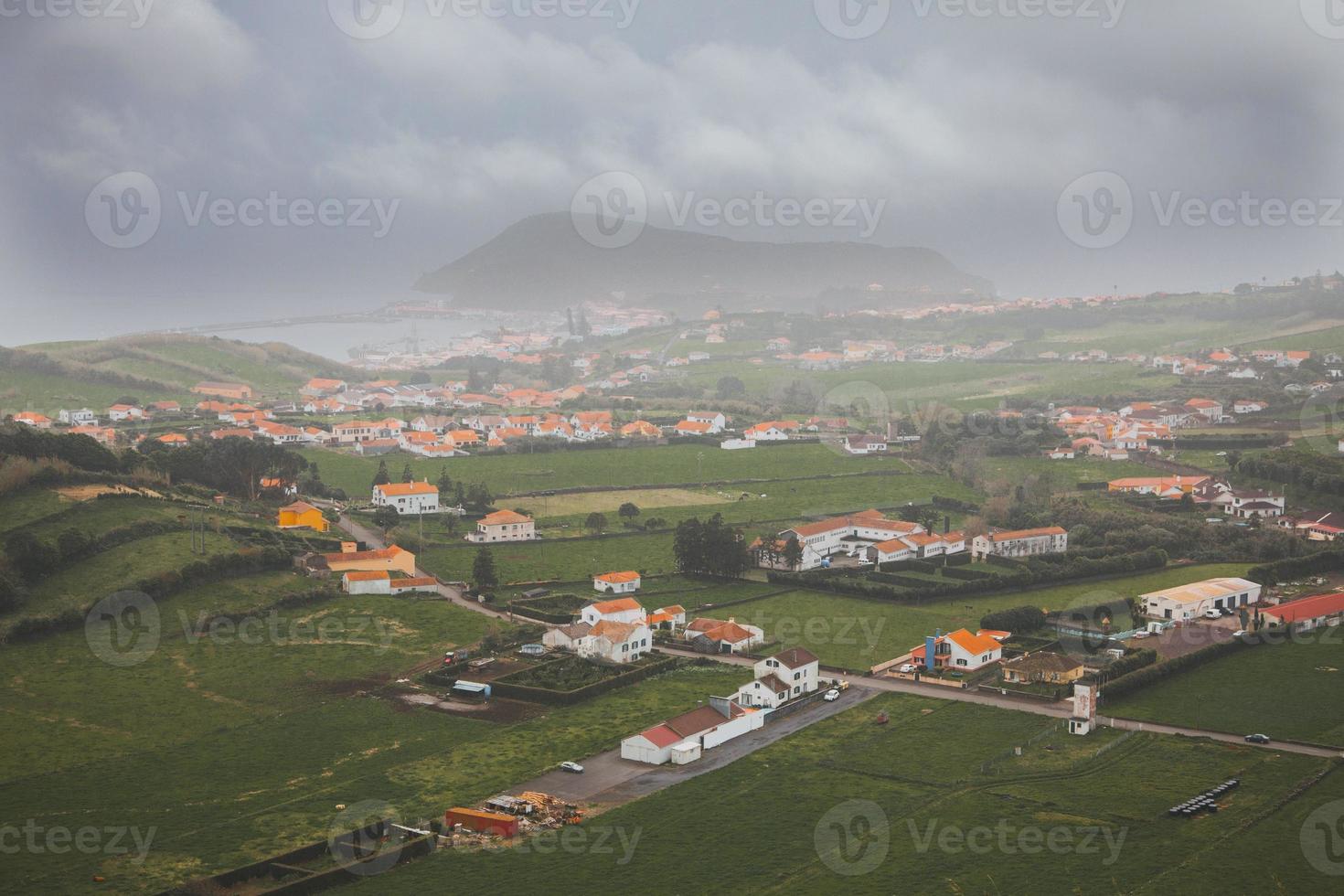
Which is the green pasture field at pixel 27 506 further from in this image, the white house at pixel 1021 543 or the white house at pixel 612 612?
the white house at pixel 1021 543

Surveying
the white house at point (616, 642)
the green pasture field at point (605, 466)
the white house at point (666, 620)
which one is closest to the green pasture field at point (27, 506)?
the green pasture field at point (605, 466)

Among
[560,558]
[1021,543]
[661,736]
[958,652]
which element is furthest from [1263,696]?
[560,558]

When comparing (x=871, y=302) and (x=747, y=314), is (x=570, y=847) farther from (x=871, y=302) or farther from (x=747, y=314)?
(x=871, y=302)

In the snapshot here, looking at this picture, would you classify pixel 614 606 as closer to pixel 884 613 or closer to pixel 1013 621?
pixel 884 613

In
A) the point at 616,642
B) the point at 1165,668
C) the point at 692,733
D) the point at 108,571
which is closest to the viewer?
the point at 692,733

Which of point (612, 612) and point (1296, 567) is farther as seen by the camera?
point (1296, 567)

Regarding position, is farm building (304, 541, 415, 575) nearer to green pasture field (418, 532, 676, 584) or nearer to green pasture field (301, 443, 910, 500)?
green pasture field (418, 532, 676, 584)

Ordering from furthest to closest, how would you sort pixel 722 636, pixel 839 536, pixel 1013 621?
pixel 839 536 < pixel 1013 621 < pixel 722 636

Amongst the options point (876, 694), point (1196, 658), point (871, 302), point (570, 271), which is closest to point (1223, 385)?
point (1196, 658)
